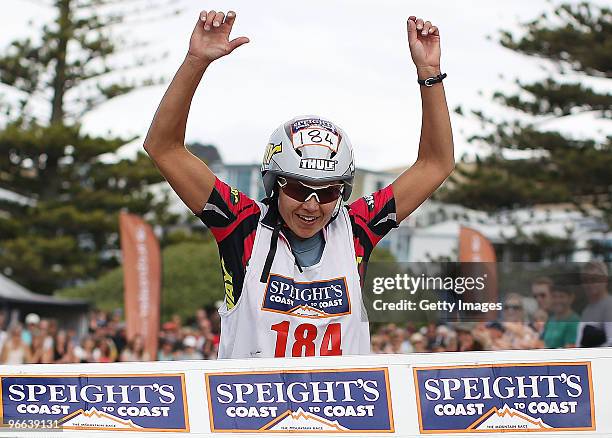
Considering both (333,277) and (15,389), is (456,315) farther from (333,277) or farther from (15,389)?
(15,389)

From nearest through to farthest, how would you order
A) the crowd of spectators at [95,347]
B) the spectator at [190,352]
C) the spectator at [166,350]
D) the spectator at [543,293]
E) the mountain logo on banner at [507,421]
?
the mountain logo on banner at [507,421], the spectator at [543,293], the crowd of spectators at [95,347], the spectator at [190,352], the spectator at [166,350]

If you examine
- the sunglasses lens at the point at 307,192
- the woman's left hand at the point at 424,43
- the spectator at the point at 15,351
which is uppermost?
the woman's left hand at the point at 424,43

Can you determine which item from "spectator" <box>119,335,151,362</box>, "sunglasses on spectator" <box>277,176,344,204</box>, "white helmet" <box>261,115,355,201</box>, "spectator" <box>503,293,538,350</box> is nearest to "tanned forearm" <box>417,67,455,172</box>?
"white helmet" <box>261,115,355,201</box>

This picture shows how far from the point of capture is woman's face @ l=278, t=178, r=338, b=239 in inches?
174

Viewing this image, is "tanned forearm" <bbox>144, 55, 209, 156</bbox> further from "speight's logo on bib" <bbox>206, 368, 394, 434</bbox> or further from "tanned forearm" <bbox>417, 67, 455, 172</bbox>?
"speight's logo on bib" <bbox>206, 368, 394, 434</bbox>

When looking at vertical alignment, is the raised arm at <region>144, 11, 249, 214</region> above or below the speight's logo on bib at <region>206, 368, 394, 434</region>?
above

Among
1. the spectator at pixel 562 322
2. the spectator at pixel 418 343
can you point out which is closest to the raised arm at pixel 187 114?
the spectator at pixel 562 322

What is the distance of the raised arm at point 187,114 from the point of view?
4.25 m

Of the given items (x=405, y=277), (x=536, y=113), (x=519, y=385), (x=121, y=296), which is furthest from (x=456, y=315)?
(x=121, y=296)

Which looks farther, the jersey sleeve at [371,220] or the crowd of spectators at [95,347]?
the crowd of spectators at [95,347]

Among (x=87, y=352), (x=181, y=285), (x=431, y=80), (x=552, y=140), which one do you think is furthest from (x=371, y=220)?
(x=181, y=285)

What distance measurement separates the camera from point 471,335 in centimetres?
1095

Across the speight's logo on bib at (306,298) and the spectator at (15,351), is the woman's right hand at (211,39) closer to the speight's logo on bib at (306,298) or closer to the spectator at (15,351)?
the speight's logo on bib at (306,298)

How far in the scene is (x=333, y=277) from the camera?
176 inches
